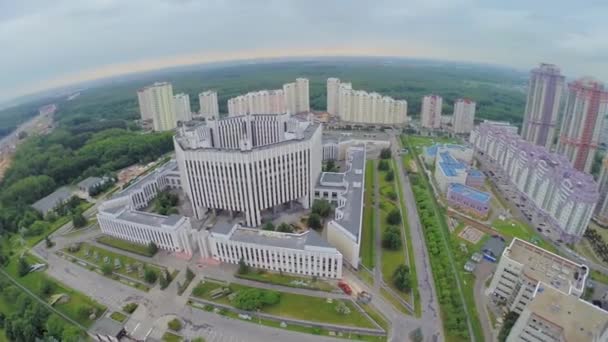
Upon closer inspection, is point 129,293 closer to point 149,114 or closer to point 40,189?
point 40,189

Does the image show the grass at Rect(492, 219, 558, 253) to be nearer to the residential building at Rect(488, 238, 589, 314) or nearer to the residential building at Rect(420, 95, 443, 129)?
the residential building at Rect(488, 238, 589, 314)

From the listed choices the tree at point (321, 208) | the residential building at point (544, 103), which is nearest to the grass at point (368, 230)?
the tree at point (321, 208)

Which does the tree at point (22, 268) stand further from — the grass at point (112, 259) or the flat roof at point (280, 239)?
the flat roof at point (280, 239)

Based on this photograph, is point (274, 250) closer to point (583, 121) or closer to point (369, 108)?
point (583, 121)

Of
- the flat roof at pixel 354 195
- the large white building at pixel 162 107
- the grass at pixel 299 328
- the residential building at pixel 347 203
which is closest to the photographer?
the grass at pixel 299 328

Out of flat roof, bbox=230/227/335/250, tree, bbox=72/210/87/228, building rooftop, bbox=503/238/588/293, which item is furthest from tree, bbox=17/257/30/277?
building rooftop, bbox=503/238/588/293

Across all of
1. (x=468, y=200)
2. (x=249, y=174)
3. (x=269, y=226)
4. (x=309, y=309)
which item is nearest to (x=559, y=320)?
(x=309, y=309)
